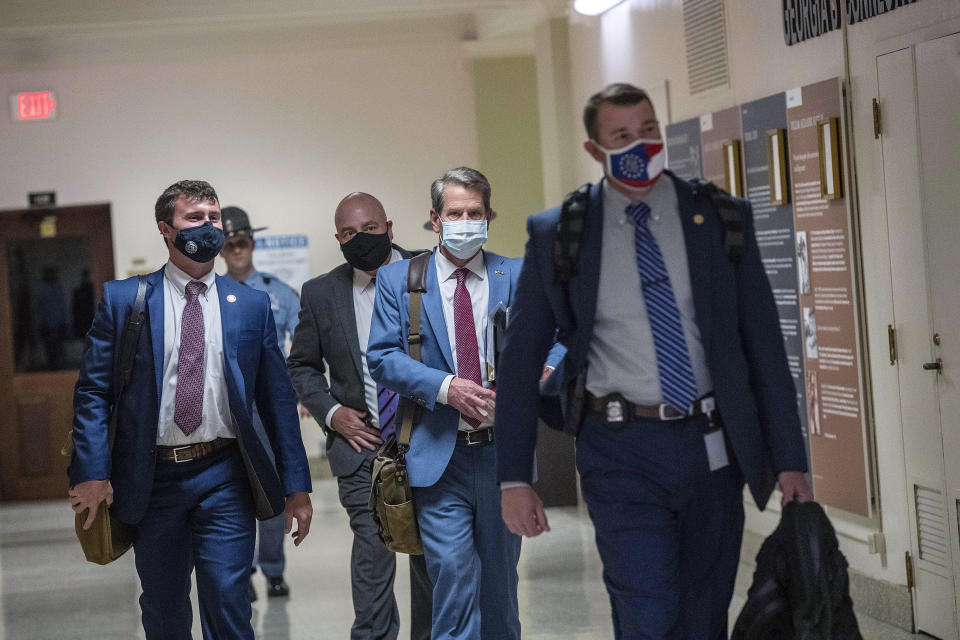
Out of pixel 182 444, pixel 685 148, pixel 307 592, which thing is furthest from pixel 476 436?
pixel 685 148

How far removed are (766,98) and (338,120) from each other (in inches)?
241

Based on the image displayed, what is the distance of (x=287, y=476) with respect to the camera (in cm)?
394

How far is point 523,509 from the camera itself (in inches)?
113

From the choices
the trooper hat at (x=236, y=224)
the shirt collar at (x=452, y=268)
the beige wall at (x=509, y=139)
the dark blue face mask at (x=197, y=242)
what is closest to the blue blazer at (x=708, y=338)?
the shirt collar at (x=452, y=268)

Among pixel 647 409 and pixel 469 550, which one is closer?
pixel 647 409

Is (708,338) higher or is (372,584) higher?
(708,338)

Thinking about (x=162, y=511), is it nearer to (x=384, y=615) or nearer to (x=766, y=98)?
(x=384, y=615)

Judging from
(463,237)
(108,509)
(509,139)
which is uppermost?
(509,139)

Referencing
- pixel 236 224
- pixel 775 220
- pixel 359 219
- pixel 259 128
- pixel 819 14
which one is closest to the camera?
pixel 359 219

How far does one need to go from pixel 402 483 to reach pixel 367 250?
3.90 ft

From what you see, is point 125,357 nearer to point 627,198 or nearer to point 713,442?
point 627,198

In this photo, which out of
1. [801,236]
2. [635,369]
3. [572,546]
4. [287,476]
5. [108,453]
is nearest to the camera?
[635,369]

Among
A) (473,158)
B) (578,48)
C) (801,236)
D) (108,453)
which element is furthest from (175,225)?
(473,158)

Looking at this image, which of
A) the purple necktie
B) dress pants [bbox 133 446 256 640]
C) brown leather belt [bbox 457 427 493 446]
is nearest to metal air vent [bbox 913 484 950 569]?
brown leather belt [bbox 457 427 493 446]
